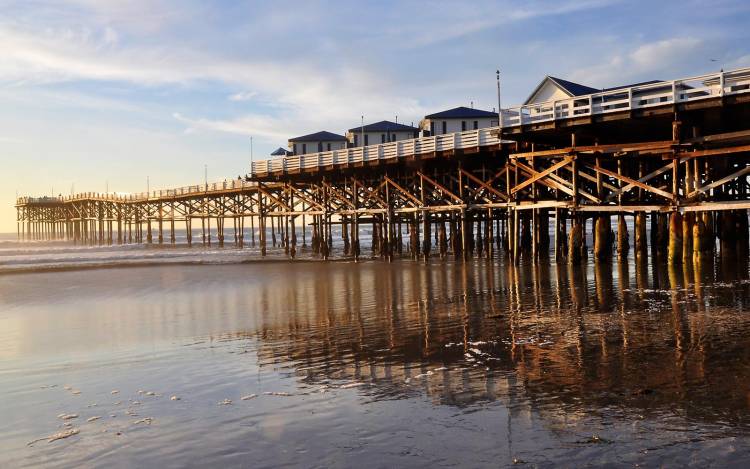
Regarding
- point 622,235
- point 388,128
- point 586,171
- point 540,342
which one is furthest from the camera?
point 388,128

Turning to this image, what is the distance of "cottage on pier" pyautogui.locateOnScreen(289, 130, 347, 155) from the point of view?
51906mm

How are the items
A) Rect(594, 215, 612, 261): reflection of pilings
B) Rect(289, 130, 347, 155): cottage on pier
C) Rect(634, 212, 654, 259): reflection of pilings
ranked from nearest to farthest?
Rect(594, 215, 612, 261): reflection of pilings → Rect(634, 212, 654, 259): reflection of pilings → Rect(289, 130, 347, 155): cottage on pier

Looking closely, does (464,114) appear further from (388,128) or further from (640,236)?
(640,236)

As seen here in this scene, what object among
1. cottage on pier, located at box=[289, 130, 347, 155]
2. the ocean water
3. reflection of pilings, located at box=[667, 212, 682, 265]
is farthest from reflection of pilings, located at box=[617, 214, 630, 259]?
cottage on pier, located at box=[289, 130, 347, 155]

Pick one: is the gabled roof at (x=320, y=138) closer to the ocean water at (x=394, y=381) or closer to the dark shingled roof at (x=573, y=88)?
the dark shingled roof at (x=573, y=88)

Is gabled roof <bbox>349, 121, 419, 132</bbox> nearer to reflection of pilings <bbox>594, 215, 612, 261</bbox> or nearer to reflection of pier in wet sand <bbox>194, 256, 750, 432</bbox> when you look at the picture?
reflection of pilings <bbox>594, 215, 612, 261</bbox>

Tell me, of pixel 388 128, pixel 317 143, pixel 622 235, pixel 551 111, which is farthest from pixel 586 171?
pixel 317 143

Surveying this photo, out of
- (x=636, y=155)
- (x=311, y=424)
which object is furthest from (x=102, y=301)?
(x=636, y=155)

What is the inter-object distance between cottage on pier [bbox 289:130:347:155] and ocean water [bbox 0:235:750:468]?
3486cm

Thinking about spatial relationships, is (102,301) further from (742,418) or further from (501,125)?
(742,418)

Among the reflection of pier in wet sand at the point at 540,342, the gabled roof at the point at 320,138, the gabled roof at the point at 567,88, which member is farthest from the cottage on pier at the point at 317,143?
the reflection of pier in wet sand at the point at 540,342

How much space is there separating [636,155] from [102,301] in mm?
19038

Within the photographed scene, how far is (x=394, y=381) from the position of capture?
8.81 m

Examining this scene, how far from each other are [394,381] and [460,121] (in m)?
37.6
